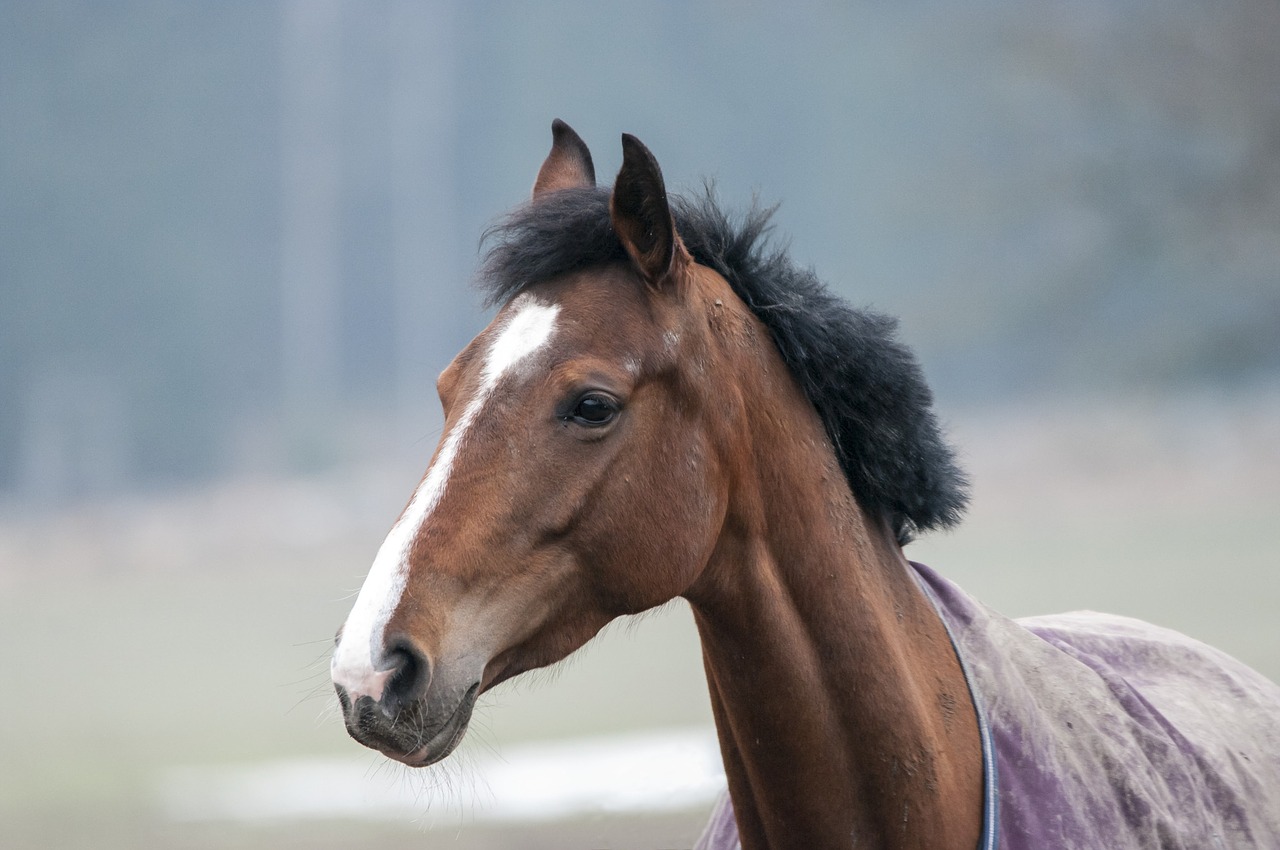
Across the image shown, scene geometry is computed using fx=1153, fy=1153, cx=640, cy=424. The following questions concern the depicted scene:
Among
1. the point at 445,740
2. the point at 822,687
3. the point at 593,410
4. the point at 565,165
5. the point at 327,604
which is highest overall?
the point at 565,165

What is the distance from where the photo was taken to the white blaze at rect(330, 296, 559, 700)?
1631mm

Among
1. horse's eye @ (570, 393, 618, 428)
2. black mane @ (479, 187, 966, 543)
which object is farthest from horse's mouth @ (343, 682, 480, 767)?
black mane @ (479, 187, 966, 543)

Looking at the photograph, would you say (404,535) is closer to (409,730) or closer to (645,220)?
(409,730)

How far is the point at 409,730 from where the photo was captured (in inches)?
65.8

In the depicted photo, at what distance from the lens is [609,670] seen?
37.6 feet

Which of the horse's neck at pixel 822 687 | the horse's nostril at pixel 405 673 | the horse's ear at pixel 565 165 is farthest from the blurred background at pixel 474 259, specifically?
the horse's nostril at pixel 405 673

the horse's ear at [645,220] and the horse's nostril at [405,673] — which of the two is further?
the horse's ear at [645,220]

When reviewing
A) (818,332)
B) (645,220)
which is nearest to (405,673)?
(645,220)

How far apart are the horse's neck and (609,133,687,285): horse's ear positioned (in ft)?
1.18

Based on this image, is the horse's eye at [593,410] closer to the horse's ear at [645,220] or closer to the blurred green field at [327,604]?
the horse's ear at [645,220]

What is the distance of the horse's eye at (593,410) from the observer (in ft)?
6.25

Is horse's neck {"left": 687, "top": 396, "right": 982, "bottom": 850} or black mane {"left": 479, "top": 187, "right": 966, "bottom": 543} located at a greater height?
black mane {"left": 479, "top": 187, "right": 966, "bottom": 543}

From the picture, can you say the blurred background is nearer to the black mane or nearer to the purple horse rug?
the purple horse rug

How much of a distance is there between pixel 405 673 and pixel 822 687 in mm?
729
